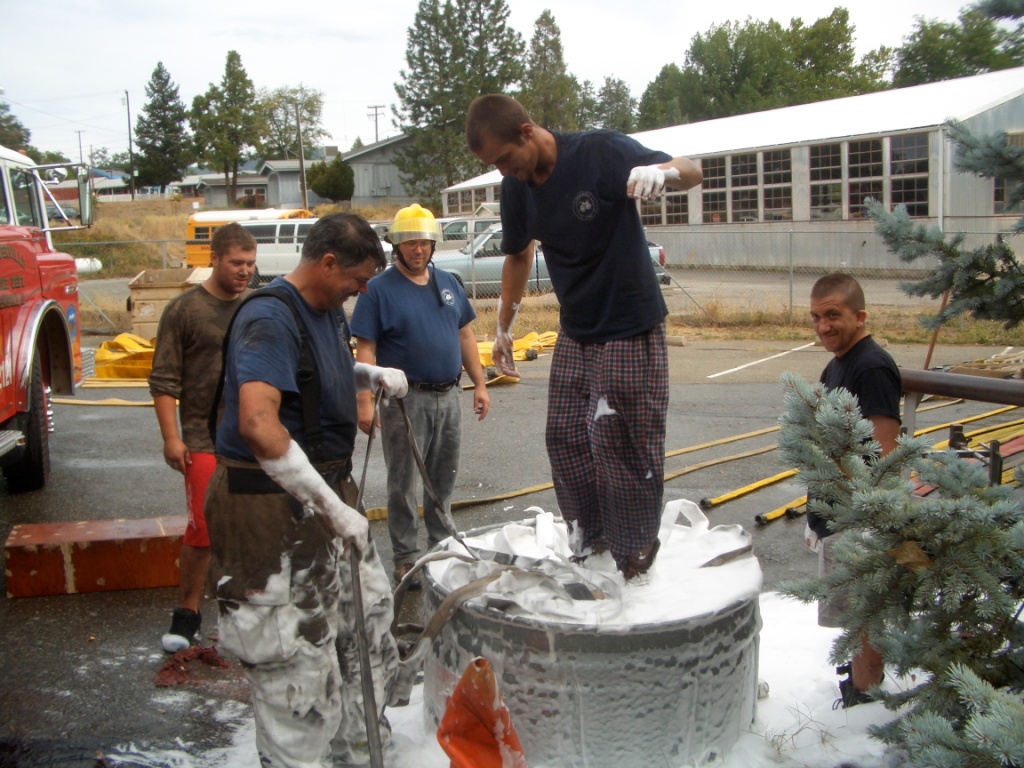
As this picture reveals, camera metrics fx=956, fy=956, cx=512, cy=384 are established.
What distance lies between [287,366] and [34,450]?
5207 millimetres

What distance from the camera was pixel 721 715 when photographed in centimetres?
321

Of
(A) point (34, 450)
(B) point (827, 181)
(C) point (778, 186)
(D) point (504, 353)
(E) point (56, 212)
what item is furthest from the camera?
(C) point (778, 186)

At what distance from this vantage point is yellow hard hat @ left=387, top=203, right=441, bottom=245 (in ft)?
15.9

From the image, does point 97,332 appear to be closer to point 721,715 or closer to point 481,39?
point 721,715

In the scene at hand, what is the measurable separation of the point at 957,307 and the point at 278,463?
3.26 m

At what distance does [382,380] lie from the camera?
3.52 metres

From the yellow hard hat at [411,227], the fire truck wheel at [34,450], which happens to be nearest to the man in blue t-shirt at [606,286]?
the yellow hard hat at [411,227]

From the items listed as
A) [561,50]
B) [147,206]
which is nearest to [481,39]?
[561,50]

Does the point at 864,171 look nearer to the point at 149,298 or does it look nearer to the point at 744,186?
the point at 744,186

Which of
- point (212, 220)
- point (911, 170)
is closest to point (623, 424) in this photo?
point (911, 170)

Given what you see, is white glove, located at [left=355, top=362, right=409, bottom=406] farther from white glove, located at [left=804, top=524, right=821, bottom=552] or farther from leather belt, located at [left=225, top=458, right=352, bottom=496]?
white glove, located at [left=804, top=524, right=821, bottom=552]

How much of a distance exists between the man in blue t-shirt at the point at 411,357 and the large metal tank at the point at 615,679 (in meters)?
1.75

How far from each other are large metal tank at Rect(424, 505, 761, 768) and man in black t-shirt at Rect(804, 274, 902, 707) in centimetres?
39

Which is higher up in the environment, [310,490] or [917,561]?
[310,490]
